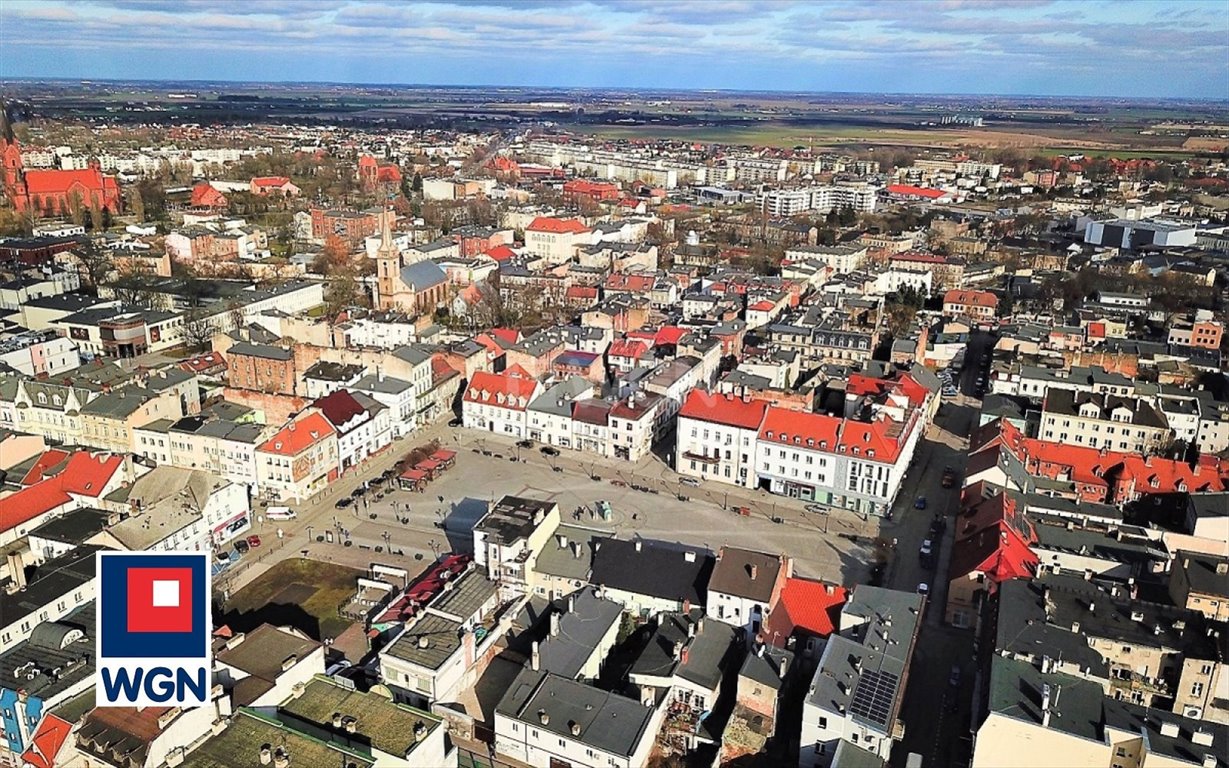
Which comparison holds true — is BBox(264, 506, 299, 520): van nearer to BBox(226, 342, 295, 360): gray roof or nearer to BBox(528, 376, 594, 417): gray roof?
BBox(528, 376, 594, 417): gray roof

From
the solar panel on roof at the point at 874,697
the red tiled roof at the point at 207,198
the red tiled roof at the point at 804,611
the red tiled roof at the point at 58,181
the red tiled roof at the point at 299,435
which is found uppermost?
the red tiled roof at the point at 58,181

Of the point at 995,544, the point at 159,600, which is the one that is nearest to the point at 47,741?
the point at 159,600

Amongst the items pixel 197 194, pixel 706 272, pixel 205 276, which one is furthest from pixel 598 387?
pixel 197 194

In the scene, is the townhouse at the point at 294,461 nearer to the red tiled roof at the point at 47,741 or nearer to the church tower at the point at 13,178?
the red tiled roof at the point at 47,741

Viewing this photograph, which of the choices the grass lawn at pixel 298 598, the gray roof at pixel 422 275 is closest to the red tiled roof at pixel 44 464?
the grass lawn at pixel 298 598

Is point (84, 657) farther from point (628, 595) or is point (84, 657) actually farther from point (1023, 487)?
point (1023, 487)

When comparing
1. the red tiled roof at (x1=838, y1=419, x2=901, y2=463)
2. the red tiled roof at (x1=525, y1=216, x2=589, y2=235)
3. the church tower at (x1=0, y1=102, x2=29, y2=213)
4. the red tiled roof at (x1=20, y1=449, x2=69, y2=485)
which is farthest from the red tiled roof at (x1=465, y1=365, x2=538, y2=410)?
the church tower at (x1=0, y1=102, x2=29, y2=213)
